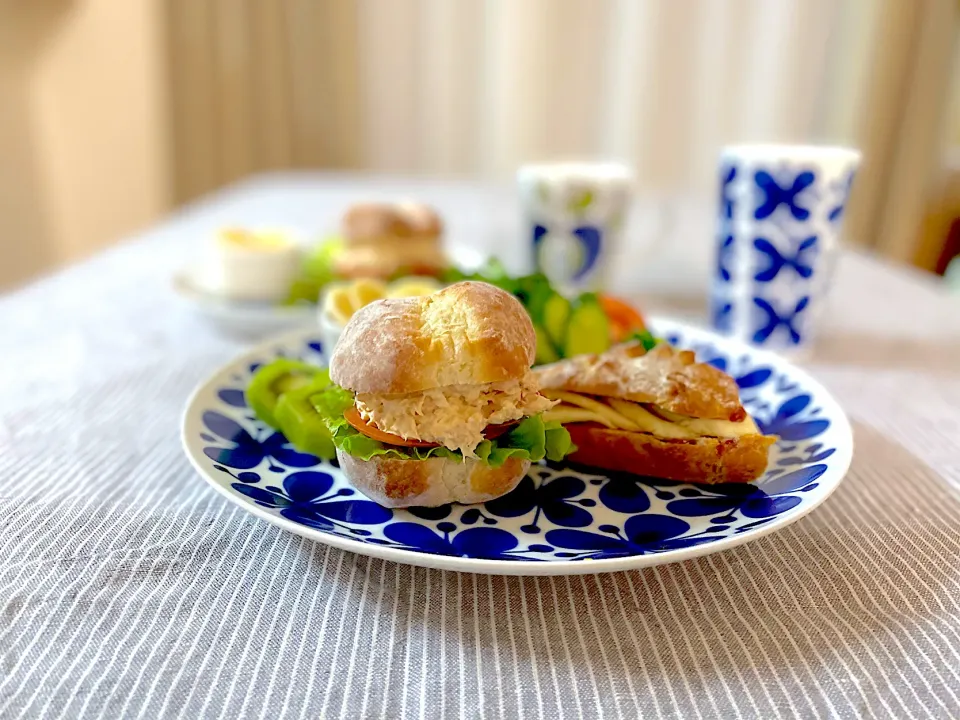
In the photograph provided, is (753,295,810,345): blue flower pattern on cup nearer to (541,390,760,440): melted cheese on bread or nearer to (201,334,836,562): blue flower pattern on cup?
(201,334,836,562): blue flower pattern on cup

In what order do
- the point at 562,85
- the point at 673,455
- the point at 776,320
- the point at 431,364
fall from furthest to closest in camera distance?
the point at 562,85
the point at 776,320
the point at 673,455
the point at 431,364

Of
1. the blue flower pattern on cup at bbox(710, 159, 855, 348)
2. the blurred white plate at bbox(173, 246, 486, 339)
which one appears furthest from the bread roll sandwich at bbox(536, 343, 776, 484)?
the blurred white plate at bbox(173, 246, 486, 339)

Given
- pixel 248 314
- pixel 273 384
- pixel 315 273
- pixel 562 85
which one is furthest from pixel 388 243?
pixel 562 85

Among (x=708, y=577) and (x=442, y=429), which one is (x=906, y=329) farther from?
(x=442, y=429)

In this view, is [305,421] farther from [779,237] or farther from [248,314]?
[779,237]

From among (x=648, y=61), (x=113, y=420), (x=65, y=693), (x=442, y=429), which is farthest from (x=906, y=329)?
(x=648, y=61)

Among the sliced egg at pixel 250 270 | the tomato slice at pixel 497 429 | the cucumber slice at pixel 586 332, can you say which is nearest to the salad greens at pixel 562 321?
the cucumber slice at pixel 586 332
